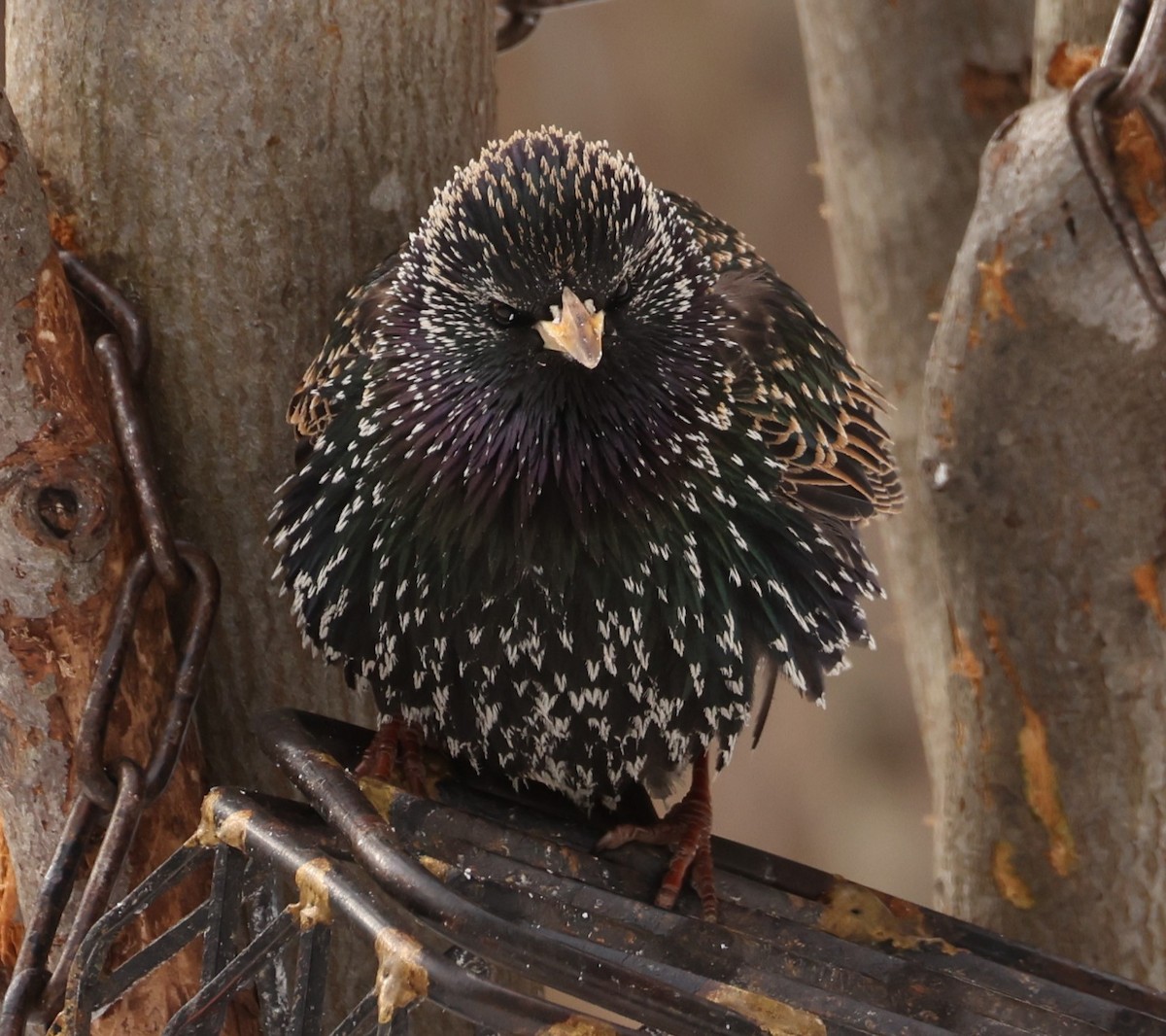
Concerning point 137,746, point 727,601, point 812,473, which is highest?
point 812,473

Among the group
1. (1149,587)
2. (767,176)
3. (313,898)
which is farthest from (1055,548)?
(767,176)

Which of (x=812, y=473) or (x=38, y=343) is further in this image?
(x=812, y=473)

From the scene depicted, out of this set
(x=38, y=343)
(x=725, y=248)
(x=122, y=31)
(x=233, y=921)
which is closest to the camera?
(x=233, y=921)

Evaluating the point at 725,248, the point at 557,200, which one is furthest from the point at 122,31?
the point at 725,248

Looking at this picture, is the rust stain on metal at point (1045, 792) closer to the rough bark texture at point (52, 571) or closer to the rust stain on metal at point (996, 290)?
the rust stain on metal at point (996, 290)

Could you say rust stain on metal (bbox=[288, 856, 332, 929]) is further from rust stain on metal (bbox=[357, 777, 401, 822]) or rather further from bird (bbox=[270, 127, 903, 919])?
bird (bbox=[270, 127, 903, 919])

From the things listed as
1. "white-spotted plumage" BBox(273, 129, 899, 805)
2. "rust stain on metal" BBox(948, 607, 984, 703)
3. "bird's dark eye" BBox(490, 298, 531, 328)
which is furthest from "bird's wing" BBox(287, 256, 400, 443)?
"rust stain on metal" BBox(948, 607, 984, 703)

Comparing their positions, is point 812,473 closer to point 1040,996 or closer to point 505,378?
point 505,378
